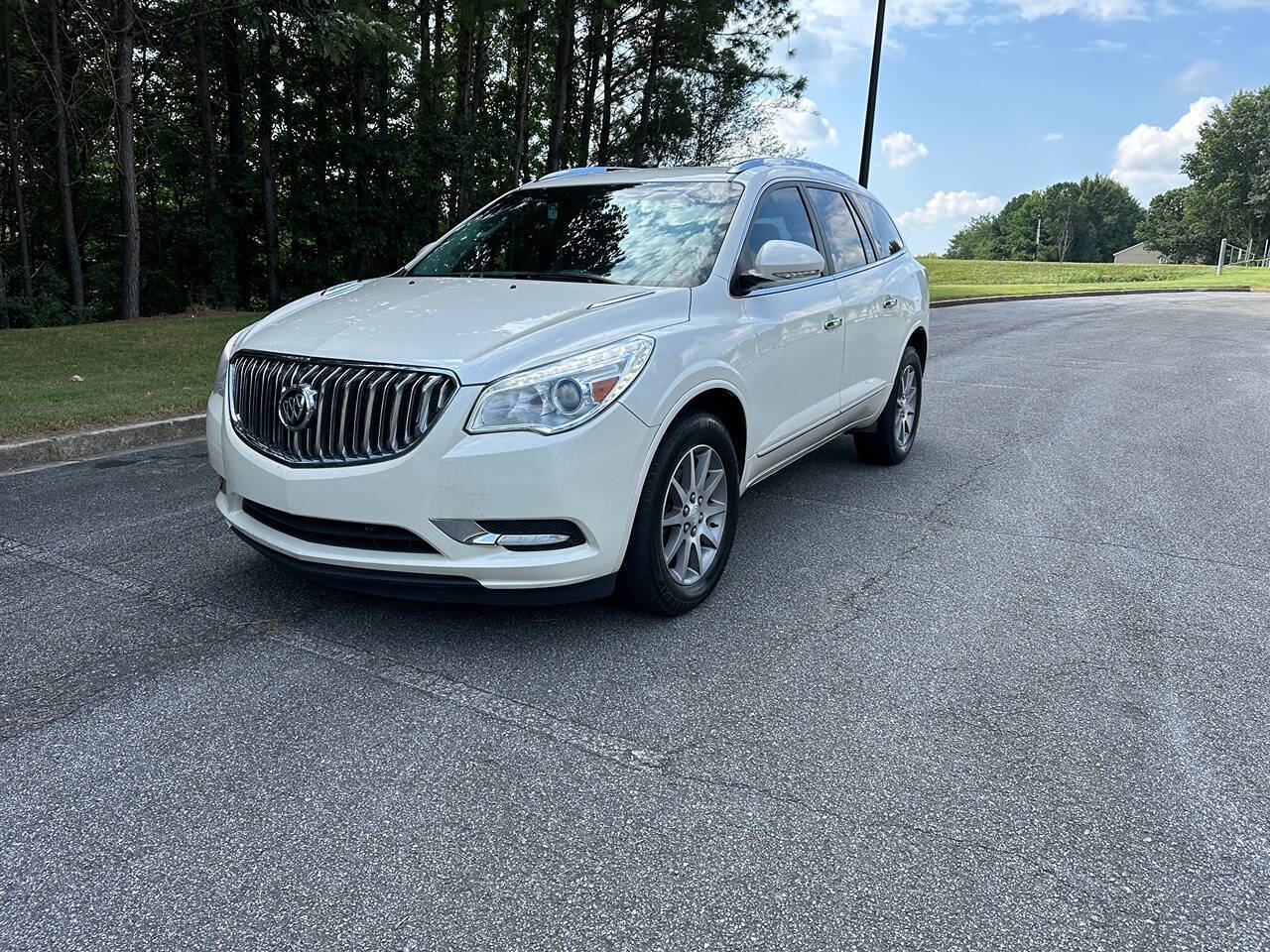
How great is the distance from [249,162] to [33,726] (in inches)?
899

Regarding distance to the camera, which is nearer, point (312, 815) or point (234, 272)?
point (312, 815)

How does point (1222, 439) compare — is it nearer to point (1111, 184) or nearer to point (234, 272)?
point (234, 272)

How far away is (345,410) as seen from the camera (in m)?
3.40

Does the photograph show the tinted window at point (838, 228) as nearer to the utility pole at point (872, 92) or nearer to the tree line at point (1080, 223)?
the utility pole at point (872, 92)

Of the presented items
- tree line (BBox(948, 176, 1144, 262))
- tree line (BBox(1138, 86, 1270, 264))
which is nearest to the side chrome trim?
tree line (BBox(1138, 86, 1270, 264))

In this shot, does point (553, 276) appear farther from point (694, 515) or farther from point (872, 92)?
point (872, 92)

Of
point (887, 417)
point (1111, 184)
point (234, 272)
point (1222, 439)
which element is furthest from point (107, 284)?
point (1111, 184)

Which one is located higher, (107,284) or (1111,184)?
(1111,184)

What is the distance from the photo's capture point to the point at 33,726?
2982 mm

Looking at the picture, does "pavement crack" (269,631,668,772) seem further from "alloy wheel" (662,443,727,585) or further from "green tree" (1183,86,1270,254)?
"green tree" (1183,86,1270,254)

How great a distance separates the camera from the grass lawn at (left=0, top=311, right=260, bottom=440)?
7.36 metres

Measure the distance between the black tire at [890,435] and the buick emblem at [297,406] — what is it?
4093 mm

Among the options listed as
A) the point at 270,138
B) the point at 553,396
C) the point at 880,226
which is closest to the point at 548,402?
the point at 553,396

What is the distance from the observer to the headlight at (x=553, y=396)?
3.28 metres
